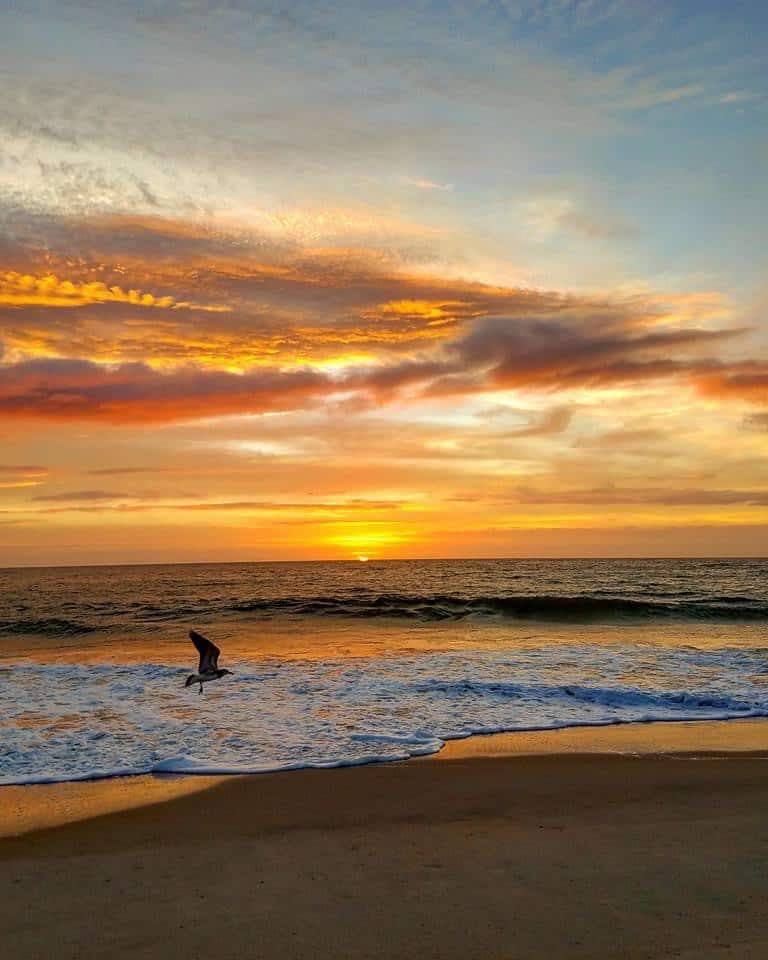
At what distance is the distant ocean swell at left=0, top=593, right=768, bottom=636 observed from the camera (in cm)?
3186

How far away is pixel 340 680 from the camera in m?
15.7

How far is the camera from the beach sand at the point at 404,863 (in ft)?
16.7

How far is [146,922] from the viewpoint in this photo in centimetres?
539

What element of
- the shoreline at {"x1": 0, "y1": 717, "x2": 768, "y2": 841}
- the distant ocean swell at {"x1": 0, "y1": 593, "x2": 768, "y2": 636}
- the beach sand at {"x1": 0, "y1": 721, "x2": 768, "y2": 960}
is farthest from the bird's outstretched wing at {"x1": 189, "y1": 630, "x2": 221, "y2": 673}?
the distant ocean swell at {"x1": 0, "y1": 593, "x2": 768, "y2": 636}

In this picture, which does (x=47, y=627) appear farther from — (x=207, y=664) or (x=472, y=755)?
(x=472, y=755)

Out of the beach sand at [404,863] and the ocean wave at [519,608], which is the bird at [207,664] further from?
the ocean wave at [519,608]

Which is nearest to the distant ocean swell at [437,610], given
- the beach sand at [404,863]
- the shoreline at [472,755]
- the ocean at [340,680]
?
the ocean at [340,680]

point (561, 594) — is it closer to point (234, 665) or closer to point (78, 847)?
point (234, 665)

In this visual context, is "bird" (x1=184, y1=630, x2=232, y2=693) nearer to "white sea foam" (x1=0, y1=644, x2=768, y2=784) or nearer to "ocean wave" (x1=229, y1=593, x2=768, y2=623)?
"white sea foam" (x1=0, y1=644, x2=768, y2=784)

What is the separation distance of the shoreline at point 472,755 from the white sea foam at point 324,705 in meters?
0.25

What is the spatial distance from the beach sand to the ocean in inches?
53.4

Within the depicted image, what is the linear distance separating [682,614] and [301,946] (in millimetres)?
31659

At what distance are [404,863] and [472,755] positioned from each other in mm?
4023

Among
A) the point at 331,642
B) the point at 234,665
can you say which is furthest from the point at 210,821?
the point at 331,642
